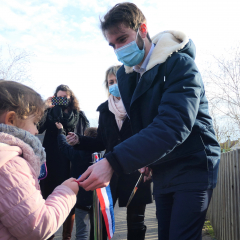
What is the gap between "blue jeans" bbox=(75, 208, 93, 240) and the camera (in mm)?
3455

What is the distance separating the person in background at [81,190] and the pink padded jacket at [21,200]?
1.90 metres

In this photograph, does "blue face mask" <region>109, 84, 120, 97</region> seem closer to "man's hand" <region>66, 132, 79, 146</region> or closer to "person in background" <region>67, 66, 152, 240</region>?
"person in background" <region>67, 66, 152, 240</region>

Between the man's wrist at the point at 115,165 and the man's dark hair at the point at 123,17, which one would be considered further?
the man's dark hair at the point at 123,17

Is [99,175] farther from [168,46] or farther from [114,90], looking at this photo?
[114,90]

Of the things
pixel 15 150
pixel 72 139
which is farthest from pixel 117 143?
pixel 15 150

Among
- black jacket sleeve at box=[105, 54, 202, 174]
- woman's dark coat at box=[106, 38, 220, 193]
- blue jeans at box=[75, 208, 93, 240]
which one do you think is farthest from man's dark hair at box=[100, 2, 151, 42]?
blue jeans at box=[75, 208, 93, 240]

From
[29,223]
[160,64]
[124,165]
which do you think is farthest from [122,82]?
[29,223]

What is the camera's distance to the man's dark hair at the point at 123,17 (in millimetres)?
2111

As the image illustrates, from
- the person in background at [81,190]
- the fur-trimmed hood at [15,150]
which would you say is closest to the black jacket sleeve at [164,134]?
the fur-trimmed hood at [15,150]

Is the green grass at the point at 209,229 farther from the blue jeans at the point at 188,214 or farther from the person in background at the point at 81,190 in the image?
the blue jeans at the point at 188,214

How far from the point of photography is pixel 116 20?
2109mm

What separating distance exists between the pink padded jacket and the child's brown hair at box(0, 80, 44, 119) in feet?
0.64

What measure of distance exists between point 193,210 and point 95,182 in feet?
2.03

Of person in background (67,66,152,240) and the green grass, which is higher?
person in background (67,66,152,240)
